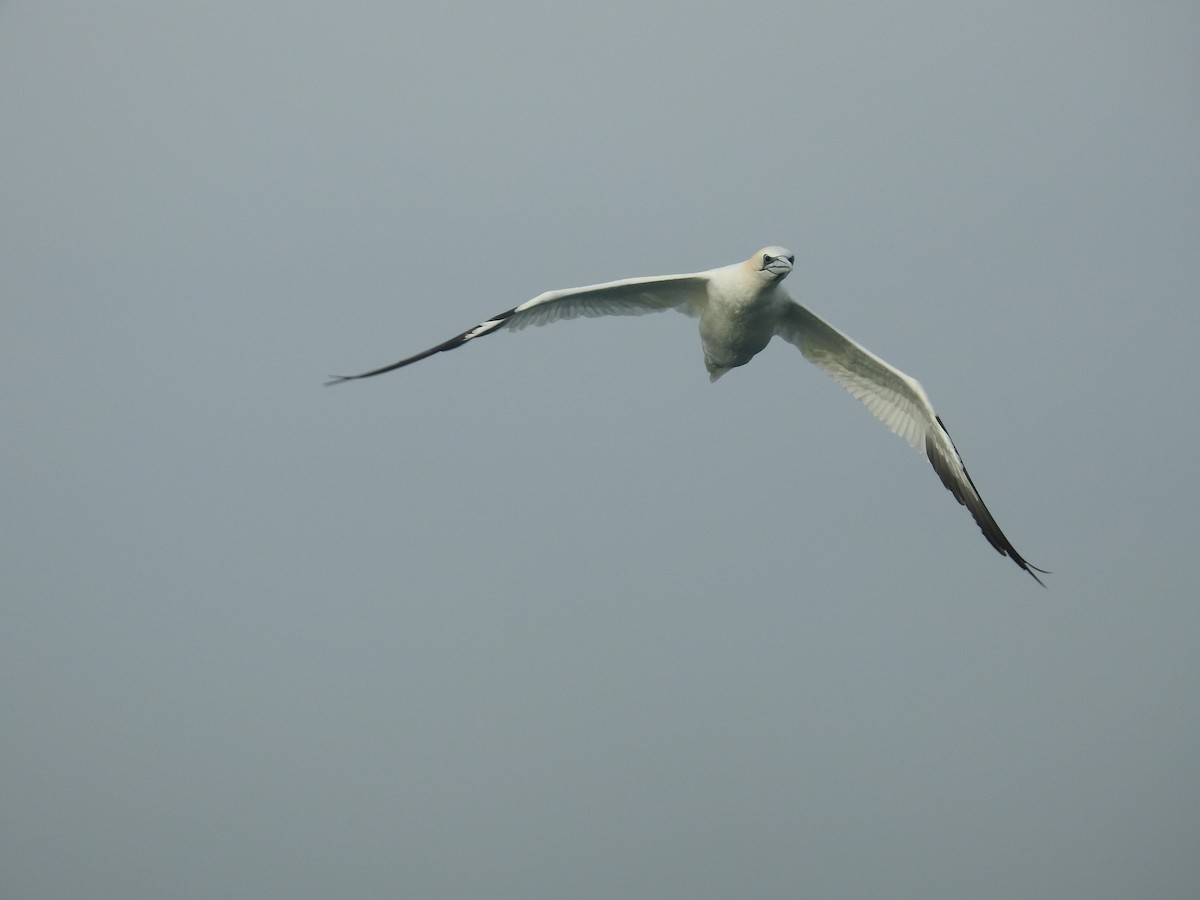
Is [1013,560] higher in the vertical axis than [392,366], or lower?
lower

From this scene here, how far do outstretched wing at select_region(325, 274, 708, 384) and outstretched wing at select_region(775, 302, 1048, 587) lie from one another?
1753 millimetres

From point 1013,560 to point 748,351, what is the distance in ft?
18.3

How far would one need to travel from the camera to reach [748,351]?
19766mm

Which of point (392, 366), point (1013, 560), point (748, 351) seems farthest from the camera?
point (748, 351)

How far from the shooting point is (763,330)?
19516 millimetres

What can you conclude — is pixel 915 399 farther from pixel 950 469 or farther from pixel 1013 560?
pixel 1013 560

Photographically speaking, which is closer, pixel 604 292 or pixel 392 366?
pixel 392 366

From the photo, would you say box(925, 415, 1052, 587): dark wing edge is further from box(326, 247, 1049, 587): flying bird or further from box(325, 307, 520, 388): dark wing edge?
box(325, 307, 520, 388): dark wing edge

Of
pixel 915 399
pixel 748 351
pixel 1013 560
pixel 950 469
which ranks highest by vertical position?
pixel 748 351

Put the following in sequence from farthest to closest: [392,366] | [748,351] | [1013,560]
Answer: [748,351], [1013,560], [392,366]

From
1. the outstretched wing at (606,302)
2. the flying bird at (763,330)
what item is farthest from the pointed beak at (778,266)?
the outstretched wing at (606,302)

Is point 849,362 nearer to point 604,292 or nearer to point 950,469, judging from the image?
point 950,469

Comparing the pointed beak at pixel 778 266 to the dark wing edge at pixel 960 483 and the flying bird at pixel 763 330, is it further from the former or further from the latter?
the dark wing edge at pixel 960 483

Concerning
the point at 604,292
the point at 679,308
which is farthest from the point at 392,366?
the point at 679,308
